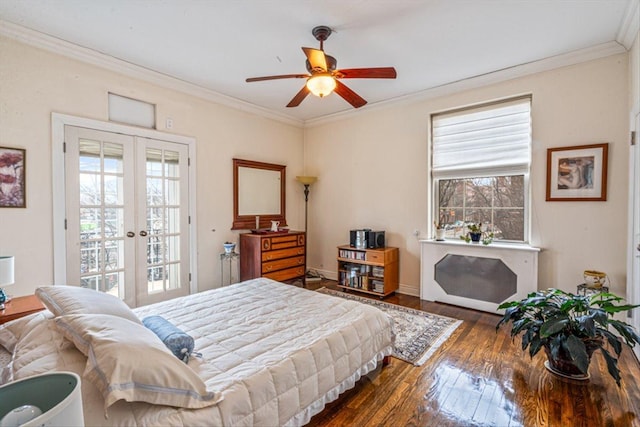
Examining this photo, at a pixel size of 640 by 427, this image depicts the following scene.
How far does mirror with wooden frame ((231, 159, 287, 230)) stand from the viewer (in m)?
4.43

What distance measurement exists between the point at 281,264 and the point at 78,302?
2885 mm

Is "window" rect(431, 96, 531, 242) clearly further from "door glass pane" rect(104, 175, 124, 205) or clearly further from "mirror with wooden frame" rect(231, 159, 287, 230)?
"door glass pane" rect(104, 175, 124, 205)

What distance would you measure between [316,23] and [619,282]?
3.72 m

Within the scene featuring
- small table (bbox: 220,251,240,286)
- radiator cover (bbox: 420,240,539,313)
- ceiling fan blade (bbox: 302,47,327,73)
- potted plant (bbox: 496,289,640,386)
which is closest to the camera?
potted plant (bbox: 496,289,640,386)

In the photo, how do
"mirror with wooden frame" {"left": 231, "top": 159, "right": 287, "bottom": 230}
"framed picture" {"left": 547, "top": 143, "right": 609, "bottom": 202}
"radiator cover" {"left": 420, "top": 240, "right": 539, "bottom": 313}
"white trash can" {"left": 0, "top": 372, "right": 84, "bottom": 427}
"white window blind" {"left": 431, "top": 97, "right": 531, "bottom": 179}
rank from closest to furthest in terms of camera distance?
"white trash can" {"left": 0, "top": 372, "right": 84, "bottom": 427}, "framed picture" {"left": 547, "top": 143, "right": 609, "bottom": 202}, "radiator cover" {"left": 420, "top": 240, "right": 539, "bottom": 313}, "white window blind" {"left": 431, "top": 97, "right": 531, "bottom": 179}, "mirror with wooden frame" {"left": 231, "top": 159, "right": 287, "bottom": 230}

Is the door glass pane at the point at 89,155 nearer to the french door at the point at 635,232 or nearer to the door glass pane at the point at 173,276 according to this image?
the door glass pane at the point at 173,276

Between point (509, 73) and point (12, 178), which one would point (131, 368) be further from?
point (509, 73)

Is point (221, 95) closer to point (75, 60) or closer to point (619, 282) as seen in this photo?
point (75, 60)

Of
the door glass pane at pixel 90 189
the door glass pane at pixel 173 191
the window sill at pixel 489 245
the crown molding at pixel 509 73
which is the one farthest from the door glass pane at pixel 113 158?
the window sill at pixel 489 245

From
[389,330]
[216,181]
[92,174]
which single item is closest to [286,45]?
[216,181]

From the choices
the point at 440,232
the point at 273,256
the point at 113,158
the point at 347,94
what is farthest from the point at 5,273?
the point at 440,232

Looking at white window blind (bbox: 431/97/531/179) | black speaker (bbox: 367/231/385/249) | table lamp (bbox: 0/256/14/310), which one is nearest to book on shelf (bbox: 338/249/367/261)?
black speaker (bbox: 367/231/385/249)

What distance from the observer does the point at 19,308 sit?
2.16 m

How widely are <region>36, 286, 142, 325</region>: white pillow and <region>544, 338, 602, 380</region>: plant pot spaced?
286 cm
